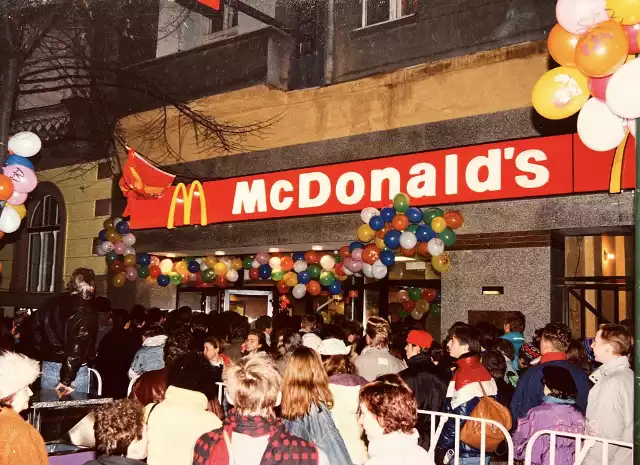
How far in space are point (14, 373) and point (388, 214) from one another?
6.30m

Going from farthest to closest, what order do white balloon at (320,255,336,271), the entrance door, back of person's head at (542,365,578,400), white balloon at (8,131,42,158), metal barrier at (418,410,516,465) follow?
the entrance door < white balloon at (320,255,336,271) < white balloon at (8,131,42,158) < back of person's head at (542,365,578,400) < metal barrier at (418,410,516,465)

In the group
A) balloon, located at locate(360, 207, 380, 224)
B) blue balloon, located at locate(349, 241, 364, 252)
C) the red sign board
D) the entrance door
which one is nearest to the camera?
the red sign board

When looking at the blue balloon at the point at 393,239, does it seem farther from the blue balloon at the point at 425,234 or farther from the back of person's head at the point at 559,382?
the back of person's head at the point at 559,382

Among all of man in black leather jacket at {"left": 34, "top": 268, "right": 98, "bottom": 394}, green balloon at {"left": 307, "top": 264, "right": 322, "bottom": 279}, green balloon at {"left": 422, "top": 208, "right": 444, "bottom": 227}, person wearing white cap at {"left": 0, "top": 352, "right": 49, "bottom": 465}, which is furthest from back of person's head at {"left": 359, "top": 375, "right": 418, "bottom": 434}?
green balloon at {"left": 307, "top": 264, "right": 322, "bottom": 279}

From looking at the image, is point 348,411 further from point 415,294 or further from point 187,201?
point 187,201

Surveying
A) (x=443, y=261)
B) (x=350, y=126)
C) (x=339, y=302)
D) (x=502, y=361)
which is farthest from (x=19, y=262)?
(x=502, y=361)

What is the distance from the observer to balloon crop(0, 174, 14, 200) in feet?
27.7

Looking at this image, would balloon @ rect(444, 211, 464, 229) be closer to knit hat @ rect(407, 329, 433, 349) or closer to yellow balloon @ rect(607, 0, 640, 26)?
knit hat @ rect(407, 329, 433, 349)

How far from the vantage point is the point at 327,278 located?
1109cm

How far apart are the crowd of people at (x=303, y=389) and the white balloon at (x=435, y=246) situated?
128 centimetres

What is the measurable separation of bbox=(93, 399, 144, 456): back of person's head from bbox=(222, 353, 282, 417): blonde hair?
61 centimetres

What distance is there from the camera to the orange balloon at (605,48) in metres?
4.23

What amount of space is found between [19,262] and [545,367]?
14.8 m

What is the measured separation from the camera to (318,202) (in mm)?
10797
